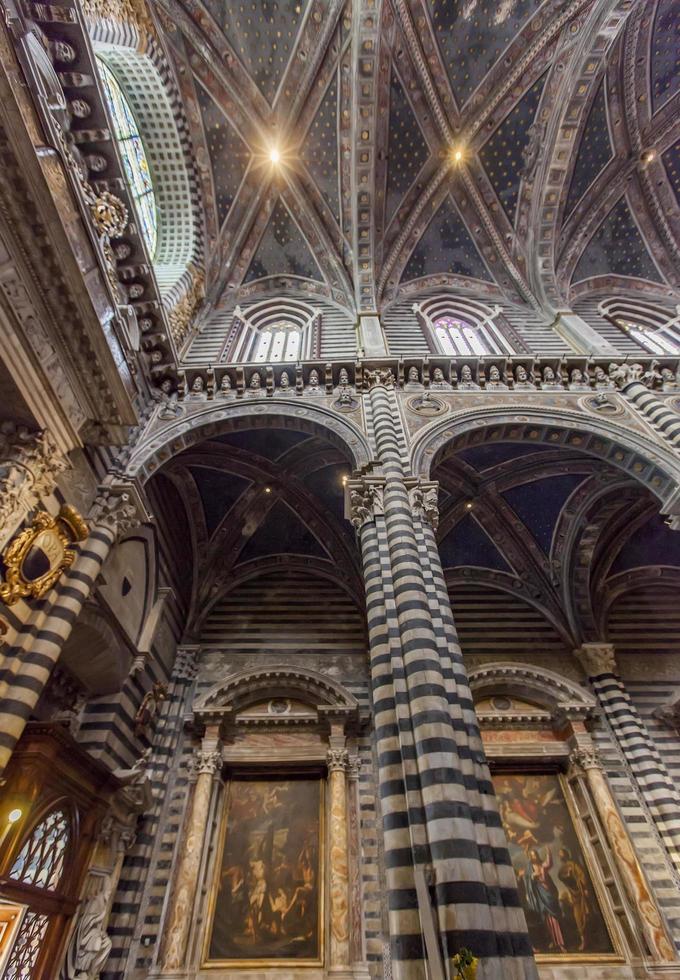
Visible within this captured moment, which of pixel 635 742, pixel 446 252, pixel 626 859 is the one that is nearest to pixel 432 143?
pixel 446 252

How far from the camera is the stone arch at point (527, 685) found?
9.84 m

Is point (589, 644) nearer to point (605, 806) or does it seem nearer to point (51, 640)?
point (605, 806)

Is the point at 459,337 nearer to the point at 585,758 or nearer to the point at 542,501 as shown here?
the point at 542,501

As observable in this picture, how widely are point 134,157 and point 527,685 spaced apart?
50.4 ft

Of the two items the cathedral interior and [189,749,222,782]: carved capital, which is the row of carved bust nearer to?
the cathedral interior

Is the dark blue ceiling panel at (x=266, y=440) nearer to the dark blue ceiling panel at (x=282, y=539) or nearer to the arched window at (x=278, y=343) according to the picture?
the dark blue ceiling panel at (x=282, y=539)

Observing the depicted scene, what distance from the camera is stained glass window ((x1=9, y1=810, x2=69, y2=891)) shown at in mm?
5734

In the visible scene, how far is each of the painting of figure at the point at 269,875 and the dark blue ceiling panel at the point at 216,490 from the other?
5.62 metres

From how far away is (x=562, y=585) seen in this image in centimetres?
1136

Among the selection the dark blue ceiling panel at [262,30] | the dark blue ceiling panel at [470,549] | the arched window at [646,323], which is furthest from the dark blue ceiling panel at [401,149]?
the dark blue ceiling panel at [470,549]

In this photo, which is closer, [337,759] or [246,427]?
[337,759]

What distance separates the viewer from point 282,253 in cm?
1491

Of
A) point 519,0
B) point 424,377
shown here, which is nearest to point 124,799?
point 424,377

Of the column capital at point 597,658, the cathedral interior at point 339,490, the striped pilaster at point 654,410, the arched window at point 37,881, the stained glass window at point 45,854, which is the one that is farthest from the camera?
the column capital at point 597,658
